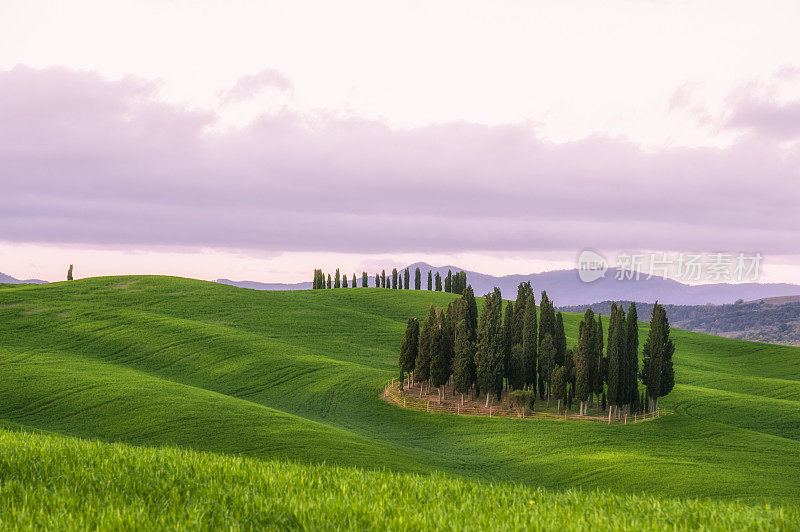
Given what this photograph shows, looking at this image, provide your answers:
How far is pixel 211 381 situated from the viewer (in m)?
79.6

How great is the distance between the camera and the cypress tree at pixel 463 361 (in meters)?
74.4

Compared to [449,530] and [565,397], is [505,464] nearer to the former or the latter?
[565,397]

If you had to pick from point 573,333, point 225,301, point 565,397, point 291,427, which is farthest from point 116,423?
point 573,333

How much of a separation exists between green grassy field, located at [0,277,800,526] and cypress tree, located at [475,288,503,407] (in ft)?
23.5

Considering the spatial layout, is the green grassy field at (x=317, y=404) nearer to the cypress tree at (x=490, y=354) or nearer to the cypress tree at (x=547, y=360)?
the cypress tree at (x=490, y=354)

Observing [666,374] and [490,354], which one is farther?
[666,374]

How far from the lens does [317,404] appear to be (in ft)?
235

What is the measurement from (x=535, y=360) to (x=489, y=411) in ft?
35.2

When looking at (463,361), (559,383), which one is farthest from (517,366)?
(463,361)

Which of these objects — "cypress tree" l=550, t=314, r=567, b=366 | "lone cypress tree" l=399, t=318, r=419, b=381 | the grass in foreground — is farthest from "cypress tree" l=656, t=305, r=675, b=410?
the grass in foreground

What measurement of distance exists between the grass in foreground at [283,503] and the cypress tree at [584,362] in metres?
59.8

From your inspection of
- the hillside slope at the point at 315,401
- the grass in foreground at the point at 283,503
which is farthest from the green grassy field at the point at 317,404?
the grass in foreground at the point at 283,503

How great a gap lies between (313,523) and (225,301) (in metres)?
122

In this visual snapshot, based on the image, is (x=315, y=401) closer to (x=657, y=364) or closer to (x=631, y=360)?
(x=631, y=360)
